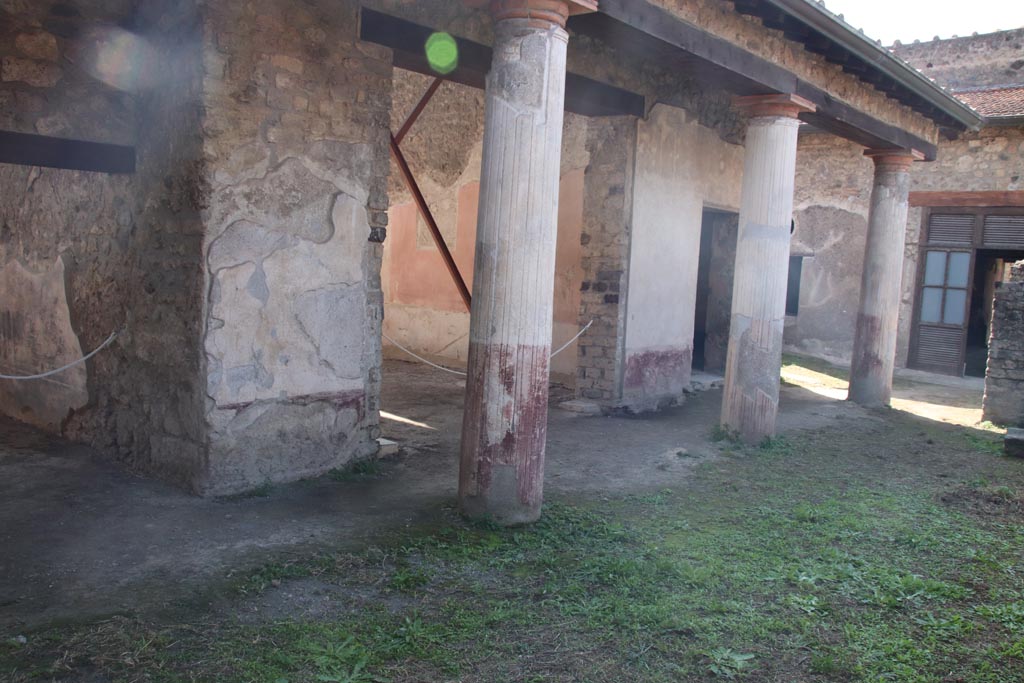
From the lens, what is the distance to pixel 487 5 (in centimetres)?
432

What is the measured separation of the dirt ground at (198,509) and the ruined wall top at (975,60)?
1170cm

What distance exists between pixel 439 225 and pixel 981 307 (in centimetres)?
1022

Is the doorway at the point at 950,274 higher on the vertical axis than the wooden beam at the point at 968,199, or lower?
lower

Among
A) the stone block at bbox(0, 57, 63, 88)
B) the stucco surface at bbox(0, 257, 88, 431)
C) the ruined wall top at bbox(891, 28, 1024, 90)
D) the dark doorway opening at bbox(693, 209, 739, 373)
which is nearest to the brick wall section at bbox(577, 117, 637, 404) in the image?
the dark doorway opening at bbox(693, 209, 739, 373)

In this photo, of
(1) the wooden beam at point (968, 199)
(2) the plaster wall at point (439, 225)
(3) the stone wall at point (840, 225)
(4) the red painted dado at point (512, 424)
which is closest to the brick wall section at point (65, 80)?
(4) the red painted dado at point (512, 424)

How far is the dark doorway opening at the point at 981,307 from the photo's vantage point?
13.7 metres

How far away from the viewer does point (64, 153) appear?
464 cm

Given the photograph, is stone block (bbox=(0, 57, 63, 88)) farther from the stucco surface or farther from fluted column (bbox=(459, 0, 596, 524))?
fluted column (bbox=(459, 0, 596, 524))

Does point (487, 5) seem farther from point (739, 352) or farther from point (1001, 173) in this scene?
point (1001, 173)

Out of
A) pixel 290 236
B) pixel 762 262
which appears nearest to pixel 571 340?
pixel 762 262

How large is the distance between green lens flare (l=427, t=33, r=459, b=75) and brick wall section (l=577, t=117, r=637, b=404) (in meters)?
2.31

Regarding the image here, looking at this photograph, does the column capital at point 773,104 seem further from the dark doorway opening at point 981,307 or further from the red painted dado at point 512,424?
the dark doorway opening at point 981,307

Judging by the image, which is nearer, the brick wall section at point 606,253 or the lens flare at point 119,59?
the lens flare at point 119,59

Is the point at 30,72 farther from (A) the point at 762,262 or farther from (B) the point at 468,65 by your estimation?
(A) the point at 762,262
